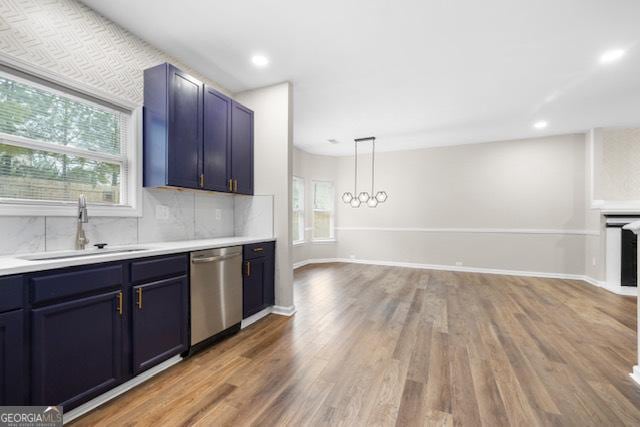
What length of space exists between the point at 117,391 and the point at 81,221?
1.19 metres

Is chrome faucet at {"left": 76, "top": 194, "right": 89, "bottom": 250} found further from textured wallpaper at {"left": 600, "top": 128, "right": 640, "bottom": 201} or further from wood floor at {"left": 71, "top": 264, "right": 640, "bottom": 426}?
textured wallpaper at {"left": 600, "top": 128, "right": 640, "bottom": 201}

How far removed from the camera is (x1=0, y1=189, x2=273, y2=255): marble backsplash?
5.77 feet

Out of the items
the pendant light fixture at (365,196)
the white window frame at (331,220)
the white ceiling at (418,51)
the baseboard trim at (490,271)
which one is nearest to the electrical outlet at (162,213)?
the white ceiling at (418,51)

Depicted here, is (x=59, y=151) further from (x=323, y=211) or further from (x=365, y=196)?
(x=365, y=196)

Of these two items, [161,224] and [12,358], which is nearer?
[12,358]

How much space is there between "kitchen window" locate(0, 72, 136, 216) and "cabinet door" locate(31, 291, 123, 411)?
0.78 meters

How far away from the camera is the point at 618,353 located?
7.68ft

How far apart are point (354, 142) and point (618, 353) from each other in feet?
16.2

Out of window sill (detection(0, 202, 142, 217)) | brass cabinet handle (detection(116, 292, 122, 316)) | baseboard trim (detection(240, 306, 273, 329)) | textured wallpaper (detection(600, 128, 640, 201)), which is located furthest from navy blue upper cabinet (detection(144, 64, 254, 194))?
textured wallpaper (detection(600, 128, 640, 201))

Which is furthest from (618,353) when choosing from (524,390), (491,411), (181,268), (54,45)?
(54,45)

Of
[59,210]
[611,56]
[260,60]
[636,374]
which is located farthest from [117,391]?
[611,56]

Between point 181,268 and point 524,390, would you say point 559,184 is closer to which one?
point 524,390

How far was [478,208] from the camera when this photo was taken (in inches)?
229

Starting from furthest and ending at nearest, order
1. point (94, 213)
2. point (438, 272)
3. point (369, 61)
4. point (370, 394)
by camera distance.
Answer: point (438, 272) < point (369, 61) < point (94, 213) < point (370, 394)
